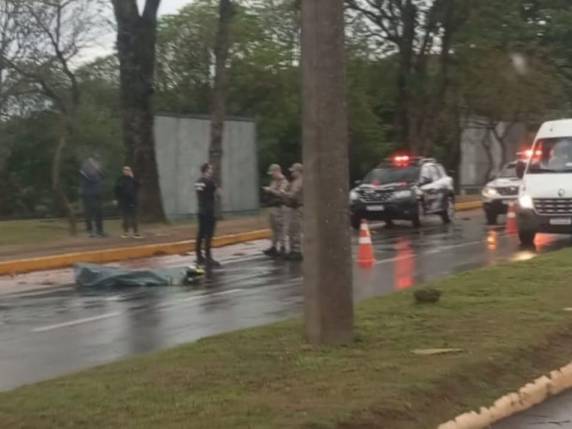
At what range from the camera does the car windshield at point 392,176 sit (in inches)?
1176

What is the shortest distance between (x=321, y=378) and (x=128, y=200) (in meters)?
17.7

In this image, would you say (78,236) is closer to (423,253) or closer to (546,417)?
(423,253)

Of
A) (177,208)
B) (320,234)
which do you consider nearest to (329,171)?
(320,234)

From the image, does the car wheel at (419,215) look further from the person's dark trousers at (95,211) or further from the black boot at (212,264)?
the black boot at (212,264)

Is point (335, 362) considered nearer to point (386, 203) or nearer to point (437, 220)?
point (386, 203)

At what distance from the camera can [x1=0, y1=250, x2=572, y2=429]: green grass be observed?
23.2ft

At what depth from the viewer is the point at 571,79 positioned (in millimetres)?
48875

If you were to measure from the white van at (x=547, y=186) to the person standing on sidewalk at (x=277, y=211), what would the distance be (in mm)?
4318

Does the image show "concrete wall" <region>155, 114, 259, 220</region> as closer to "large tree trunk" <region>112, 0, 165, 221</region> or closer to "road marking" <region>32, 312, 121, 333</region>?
"large tree trunk" <region>112, 0, 165, 221</region>

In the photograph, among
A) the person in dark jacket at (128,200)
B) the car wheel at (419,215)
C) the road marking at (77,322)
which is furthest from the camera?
the car wheel at (419,215)

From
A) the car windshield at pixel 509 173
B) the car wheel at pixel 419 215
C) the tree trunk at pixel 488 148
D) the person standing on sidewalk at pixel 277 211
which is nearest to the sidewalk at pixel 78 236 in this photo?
the person standing on sidewalk at pixel 277 211

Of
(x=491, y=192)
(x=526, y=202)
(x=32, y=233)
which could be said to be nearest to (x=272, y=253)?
(x=526, y=202)

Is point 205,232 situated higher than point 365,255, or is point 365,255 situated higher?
point 205,232

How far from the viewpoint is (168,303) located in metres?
14.9
